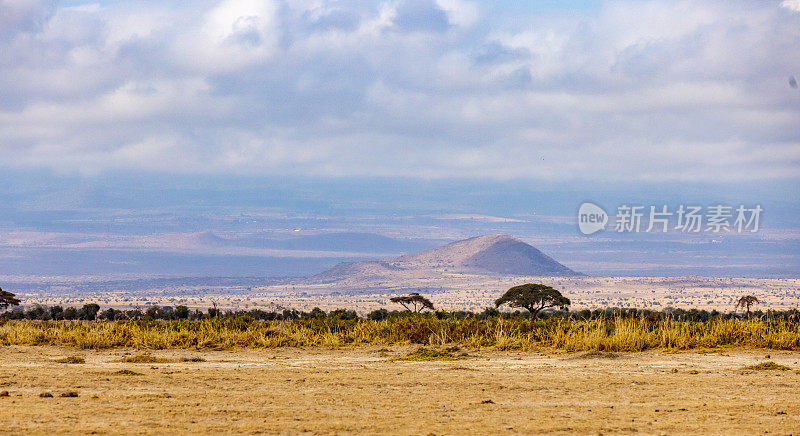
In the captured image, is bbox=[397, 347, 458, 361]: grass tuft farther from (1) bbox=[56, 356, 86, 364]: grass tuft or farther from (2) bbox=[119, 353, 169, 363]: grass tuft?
(1) bbox=[56, 356, 86, 364]: grass tuft

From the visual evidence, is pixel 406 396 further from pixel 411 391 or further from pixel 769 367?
pixel 769 367

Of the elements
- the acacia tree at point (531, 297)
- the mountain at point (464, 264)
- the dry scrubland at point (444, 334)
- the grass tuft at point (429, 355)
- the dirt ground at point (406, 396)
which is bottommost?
the dirt ground at point (406, 396)

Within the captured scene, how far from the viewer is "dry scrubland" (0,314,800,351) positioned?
23938 mm

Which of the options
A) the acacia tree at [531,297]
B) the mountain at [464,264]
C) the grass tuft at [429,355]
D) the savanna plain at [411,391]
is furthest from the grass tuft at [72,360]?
the mountain at [464,264]

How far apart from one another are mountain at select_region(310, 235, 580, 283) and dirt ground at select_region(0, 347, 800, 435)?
135 meters

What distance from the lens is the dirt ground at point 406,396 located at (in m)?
12.3

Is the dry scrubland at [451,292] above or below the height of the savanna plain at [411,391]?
above

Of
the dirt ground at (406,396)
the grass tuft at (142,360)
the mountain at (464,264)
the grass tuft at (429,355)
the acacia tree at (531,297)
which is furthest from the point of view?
the mountain at (464,264)

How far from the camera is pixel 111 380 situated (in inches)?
654

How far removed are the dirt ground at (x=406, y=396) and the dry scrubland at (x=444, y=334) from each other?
1.66 metres

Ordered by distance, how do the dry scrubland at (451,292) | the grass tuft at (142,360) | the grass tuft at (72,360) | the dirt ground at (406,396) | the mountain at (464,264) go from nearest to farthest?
the dirt ground at (406,396), the grass tuft at (72,360), the grass tuft at (142,360), the dry scrubland at (451,292), the mountain at (464,264)

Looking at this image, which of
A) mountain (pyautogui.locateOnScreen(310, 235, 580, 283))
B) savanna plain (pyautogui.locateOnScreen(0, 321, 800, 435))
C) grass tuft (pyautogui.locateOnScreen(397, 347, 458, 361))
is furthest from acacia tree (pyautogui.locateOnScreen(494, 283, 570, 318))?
mountain (pyautogui.locateOnScreen(310, 235, 580, 283))

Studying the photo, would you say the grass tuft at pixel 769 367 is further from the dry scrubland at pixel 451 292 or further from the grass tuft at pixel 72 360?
the dry scrubland at pixel 451 292

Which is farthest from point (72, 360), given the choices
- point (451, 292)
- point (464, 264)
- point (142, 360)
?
point (464, 264)
